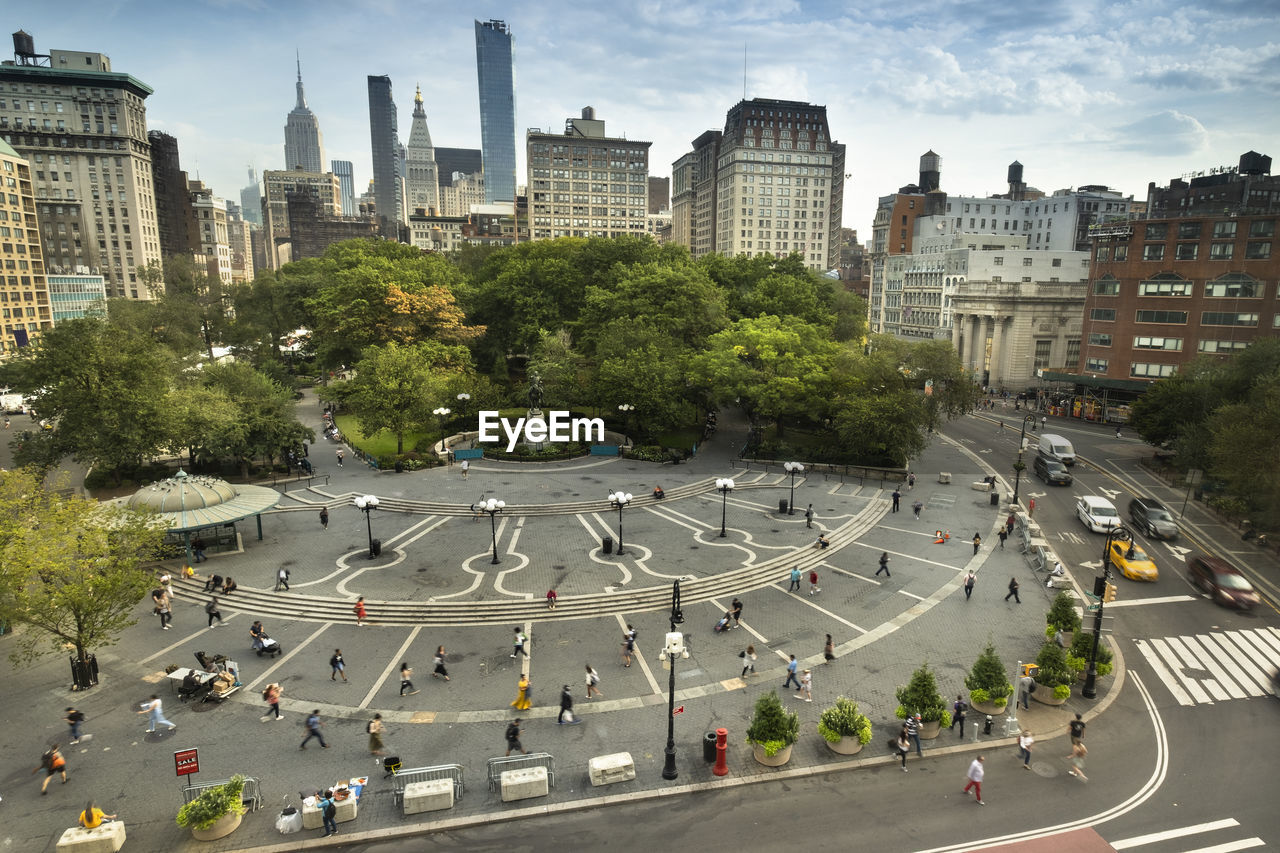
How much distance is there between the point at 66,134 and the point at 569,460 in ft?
425

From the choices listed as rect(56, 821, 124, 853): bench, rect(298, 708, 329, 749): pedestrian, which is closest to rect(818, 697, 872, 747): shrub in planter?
rect(298, 708, 329, 749): pedestrian

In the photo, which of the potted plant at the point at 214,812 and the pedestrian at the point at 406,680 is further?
the pedestrian at the point at 406,680

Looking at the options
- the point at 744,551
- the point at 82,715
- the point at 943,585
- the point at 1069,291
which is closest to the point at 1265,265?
the point at 1069,291

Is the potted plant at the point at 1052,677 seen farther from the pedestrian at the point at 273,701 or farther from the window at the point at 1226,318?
the window at the point at 1226,318

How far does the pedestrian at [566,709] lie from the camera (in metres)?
20.8

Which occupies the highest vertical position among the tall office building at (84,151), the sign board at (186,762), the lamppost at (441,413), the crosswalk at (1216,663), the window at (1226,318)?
the tall office building at (84,151)

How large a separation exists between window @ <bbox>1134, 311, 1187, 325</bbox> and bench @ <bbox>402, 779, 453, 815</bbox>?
77.7 m

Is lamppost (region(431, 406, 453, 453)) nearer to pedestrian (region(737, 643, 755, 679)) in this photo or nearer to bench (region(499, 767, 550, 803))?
pedestrian (region(737, 643, 755, 679))

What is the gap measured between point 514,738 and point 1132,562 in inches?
1215

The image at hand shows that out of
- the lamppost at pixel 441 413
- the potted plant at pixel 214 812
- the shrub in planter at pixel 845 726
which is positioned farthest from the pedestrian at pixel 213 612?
the shrub in planter at pixel 845 726

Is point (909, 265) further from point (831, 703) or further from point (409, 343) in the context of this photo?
point (831, 703)

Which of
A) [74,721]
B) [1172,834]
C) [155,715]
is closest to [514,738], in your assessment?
[155,715]

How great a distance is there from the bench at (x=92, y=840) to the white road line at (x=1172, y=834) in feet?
77.1

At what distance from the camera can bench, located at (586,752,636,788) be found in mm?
18250
